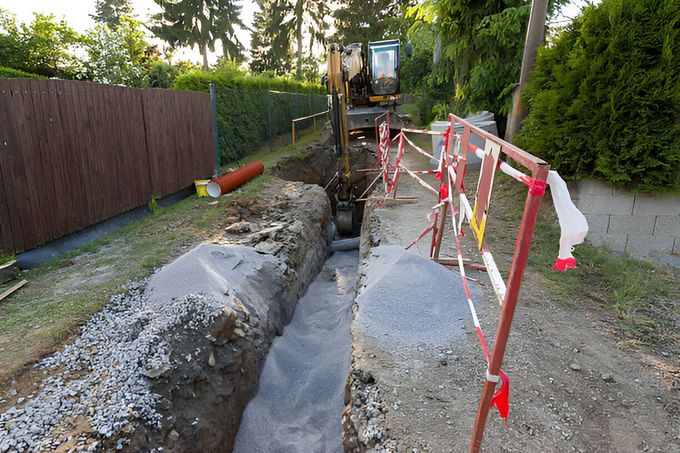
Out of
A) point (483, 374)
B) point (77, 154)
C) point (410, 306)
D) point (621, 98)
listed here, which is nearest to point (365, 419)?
point (483, 374)

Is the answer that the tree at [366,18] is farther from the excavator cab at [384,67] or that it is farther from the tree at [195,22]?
the excavator cab at [384,67]

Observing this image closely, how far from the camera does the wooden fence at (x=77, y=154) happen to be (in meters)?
4.73

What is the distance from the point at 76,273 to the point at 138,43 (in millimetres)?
19643

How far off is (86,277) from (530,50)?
7625 mm

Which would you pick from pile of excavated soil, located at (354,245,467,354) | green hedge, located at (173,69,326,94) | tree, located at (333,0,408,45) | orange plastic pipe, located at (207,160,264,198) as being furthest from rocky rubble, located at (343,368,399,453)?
tree, located at (333,0,408,45)

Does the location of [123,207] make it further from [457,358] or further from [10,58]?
[10,58]

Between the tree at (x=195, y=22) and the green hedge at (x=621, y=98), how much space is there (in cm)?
3010

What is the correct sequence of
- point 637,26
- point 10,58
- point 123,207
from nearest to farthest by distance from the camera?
point 637,26 < point 123,207 < point 10,58

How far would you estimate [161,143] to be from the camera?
7.78 meters

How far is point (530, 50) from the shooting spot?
698 centimetres

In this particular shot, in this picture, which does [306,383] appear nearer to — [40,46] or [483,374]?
[483,374]

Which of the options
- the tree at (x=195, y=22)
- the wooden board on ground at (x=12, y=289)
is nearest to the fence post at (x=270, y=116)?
the wooden board on ground at (x=12, y=289)

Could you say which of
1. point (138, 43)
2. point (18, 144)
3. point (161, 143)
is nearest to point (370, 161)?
point (161, 143)

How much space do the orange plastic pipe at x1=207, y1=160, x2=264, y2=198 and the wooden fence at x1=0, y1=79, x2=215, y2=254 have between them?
30.1 inches
